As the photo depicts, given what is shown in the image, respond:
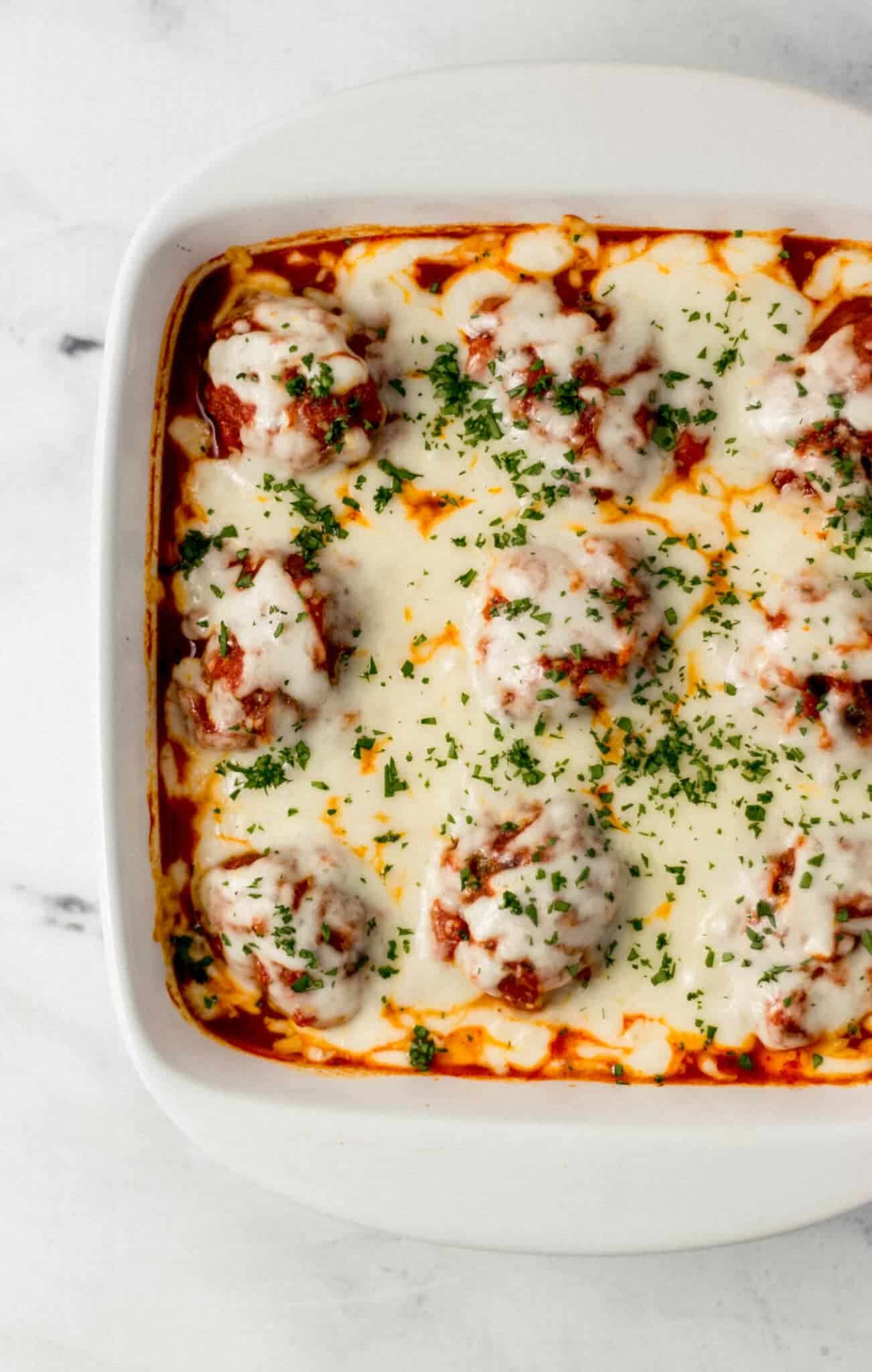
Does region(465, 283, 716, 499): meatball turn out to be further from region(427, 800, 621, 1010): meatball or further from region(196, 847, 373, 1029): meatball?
region(196, 847, 373, 1029): meatball

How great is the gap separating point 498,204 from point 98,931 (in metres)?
2.94

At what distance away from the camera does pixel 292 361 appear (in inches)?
154

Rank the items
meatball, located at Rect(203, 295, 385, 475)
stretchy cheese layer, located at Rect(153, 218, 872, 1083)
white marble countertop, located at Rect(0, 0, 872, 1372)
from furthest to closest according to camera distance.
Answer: white marble countertop, located at Rect(0, 0, 872, 1372), stretchy cheese layer, located at Rect(153, 218, 872, 1083), meatball, located at Rect(203, 295, 385, 475)

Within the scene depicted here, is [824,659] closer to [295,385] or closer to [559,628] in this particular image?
[559,628]

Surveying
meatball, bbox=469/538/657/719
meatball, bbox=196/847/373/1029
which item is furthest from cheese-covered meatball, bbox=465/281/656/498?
meatball, bbox=196/847/373/1029

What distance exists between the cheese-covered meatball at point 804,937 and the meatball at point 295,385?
1.94 metres

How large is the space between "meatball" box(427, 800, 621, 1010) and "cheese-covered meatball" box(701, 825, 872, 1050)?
1.40 ft

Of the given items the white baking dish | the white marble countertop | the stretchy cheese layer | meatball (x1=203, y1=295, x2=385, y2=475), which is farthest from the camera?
the white marble countertop

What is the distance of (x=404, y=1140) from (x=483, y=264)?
2810mm

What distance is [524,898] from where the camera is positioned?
393 cm

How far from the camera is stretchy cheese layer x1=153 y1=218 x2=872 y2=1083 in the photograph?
4.00 m

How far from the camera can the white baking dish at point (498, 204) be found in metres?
3.69

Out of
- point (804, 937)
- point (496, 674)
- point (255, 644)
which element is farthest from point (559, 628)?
point (804, 937)

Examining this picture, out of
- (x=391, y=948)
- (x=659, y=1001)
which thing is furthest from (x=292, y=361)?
(x=659, y=1001)
